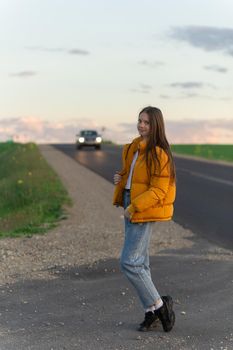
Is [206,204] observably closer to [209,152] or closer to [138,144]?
[138,144]

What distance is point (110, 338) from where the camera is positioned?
20.6 feet

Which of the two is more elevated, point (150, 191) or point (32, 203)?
point (150, 191)

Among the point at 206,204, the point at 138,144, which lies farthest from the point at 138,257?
the point at 206,204

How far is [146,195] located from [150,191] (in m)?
0.05

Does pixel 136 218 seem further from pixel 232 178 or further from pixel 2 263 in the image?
pixel 232 178

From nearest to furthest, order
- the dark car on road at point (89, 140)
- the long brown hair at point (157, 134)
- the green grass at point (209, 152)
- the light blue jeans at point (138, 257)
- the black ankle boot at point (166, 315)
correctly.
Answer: the long brown hair at point (157, 134)
the light blue jeans at point (138, 257)
the black ankle boot at point (166, 315)
the green grass at point (209, 152)
the dark car on road at point (89, 140)

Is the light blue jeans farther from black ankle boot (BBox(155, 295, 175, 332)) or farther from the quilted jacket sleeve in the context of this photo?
the quilted jacket sleeve

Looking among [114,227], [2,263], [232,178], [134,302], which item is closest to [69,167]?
[232,178]

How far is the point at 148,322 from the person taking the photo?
640 centimetres

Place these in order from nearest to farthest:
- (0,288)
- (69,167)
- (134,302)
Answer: (134,302)
(0,288)
(69,167)

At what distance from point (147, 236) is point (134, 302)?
5.17 ft

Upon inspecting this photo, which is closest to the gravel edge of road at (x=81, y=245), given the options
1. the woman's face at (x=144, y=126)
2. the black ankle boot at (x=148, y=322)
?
the black ankle boot at (x=148, y=322)

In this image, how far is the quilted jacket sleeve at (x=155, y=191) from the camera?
585 centimetres

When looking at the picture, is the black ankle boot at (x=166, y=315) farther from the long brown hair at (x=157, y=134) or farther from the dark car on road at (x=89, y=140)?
the dark car on road at (x=89, y=140)
